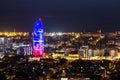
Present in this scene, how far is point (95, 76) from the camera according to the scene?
61.5 ft

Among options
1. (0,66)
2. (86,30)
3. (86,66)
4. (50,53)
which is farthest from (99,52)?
(86,30)

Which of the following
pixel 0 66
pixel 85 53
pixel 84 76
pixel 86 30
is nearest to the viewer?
pixel 84 76

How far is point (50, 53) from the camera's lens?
102 feet

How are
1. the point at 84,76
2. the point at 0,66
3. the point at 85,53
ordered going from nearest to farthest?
the point at 84,76 → the point at 0,66 → the point at 85,53

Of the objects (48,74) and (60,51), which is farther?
(60,51)

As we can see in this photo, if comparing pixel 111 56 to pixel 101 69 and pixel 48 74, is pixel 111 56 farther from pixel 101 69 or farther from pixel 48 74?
pixel 48 74

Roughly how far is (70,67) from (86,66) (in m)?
0.84

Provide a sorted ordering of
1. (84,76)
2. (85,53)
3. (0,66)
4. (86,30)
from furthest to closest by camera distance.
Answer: (86,30) < (85,53) < (0,66) < (84,76)

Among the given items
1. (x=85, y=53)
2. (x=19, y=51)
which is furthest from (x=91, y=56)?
(x=19, y=51)

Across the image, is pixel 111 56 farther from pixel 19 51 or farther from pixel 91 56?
pixel 19 51

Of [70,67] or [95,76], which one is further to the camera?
[70,67]

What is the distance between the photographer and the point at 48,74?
64.1 feet

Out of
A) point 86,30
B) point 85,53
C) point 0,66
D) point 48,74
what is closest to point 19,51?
point 85,53

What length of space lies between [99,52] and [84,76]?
1417 cm
